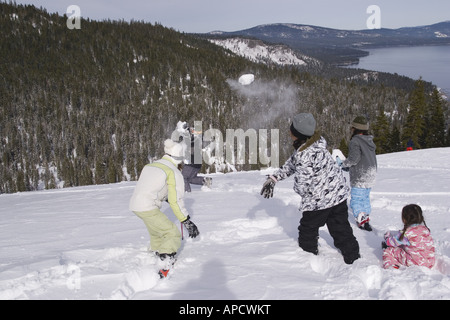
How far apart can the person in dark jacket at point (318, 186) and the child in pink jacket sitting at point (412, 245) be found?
0.43 metres

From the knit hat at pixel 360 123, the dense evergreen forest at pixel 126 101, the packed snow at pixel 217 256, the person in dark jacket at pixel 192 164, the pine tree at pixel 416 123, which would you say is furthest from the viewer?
the dense evergreen forest at pixel 126 101

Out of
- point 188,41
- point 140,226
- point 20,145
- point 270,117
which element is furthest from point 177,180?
point 188,41

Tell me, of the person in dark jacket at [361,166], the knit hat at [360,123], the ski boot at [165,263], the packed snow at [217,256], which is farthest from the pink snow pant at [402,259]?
the ski boot at [165,263]

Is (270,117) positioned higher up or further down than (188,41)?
further down

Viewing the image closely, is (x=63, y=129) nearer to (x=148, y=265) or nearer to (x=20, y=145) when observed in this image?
(x=20, y=145)

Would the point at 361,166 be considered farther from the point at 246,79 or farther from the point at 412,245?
the point at 246,79

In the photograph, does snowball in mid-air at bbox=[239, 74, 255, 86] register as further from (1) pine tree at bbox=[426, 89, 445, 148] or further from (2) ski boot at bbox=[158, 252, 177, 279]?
(2) ski boot at bbox=[158, 252, 177, 279]

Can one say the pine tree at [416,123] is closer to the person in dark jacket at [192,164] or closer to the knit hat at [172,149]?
the person in dark jacket at [192,164]

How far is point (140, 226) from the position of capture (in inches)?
229

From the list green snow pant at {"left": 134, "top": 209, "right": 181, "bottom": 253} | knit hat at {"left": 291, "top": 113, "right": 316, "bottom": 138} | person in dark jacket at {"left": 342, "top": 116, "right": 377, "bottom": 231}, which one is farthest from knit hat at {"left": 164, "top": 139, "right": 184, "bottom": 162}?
person in dark jacket at {"left": 342, "top": 116, "right": 377, "bottom": 231}

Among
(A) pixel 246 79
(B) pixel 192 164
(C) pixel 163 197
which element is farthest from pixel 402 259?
(A) pixel 246 79

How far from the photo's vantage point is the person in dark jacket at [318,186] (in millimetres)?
3836

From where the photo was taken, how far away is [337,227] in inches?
159
